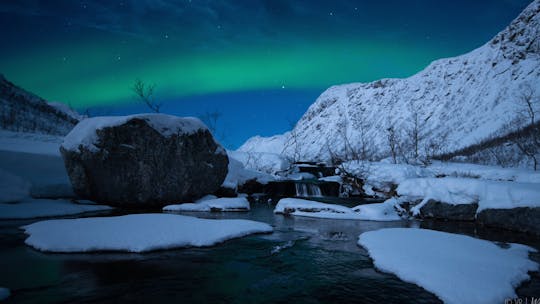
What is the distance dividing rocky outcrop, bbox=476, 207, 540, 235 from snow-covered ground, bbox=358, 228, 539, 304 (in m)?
2.98

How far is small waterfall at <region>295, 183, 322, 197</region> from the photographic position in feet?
84.0

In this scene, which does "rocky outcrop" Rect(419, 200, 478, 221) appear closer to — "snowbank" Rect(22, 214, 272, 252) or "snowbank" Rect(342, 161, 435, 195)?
"snowbank" Rect(342, 161, 435, 195)

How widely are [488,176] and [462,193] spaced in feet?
30.1

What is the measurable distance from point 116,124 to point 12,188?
5984mm

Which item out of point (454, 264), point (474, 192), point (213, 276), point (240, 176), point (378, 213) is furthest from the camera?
point (240, 176)

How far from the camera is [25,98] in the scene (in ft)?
245

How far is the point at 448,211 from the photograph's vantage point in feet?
43.5

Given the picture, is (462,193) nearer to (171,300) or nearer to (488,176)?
(488,176)

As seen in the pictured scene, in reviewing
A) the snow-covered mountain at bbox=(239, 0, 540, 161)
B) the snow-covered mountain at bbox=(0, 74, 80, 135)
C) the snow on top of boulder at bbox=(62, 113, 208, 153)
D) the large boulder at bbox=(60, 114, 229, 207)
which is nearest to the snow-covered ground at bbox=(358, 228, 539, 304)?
the large boulder at bbox=(60, 114, 229, 207)

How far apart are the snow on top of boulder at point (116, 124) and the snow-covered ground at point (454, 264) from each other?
40.2 feet

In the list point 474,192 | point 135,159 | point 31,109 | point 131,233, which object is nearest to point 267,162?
point 135,159

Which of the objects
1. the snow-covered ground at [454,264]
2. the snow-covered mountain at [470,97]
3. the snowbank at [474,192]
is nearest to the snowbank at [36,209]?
the snow-covered ground at [454,264]

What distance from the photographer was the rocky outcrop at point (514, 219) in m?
9.93

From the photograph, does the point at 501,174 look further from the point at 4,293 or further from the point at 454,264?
the point at 4,293
